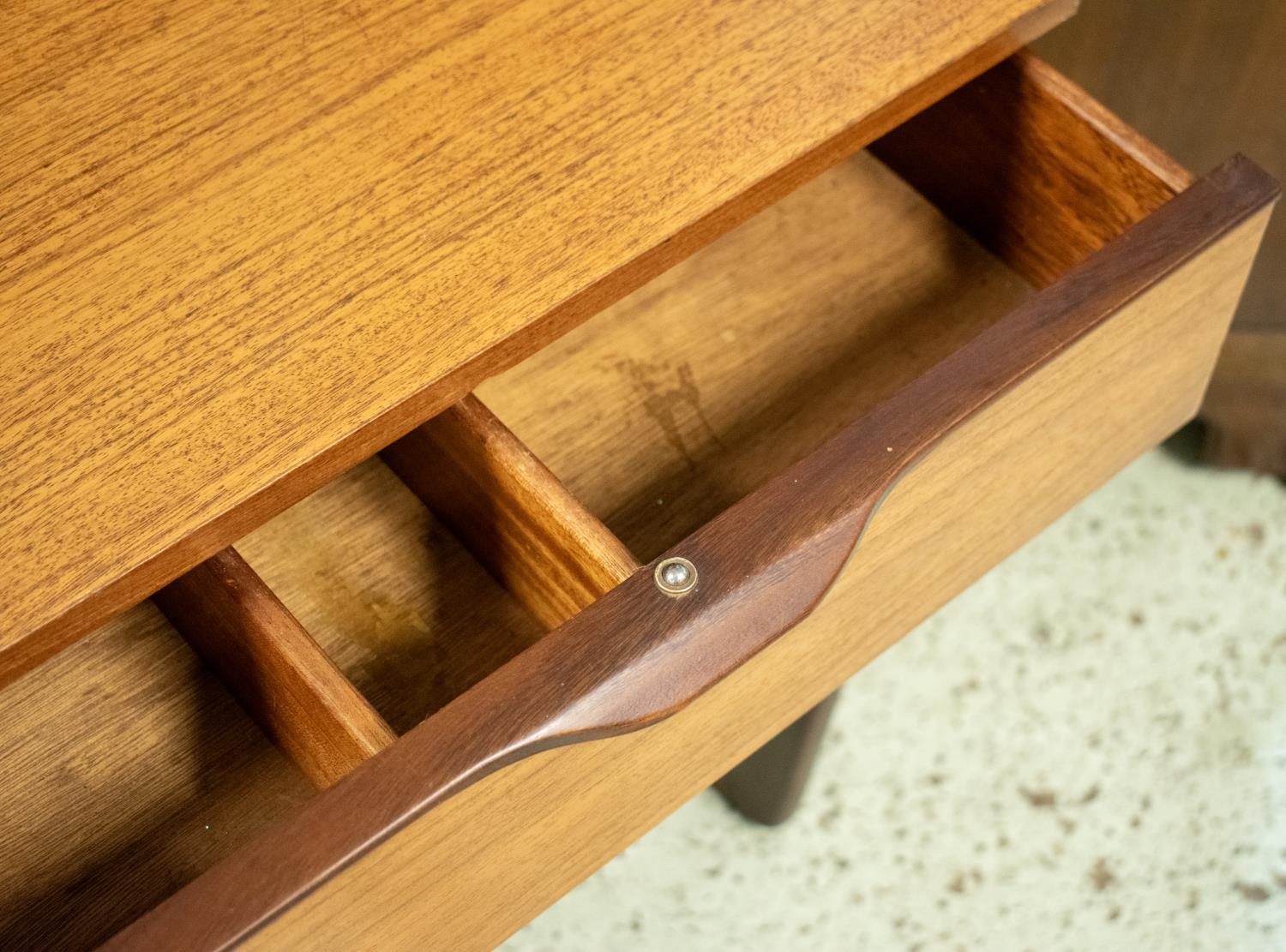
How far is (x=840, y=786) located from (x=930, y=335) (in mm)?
428

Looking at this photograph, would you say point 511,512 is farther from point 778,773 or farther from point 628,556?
point 778,773

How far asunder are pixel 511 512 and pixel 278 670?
11 centimetres

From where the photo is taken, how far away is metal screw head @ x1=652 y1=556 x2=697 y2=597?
0.55m

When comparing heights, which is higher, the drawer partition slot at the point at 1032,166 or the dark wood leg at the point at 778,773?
the drawer partition slot at the point at 1032,166

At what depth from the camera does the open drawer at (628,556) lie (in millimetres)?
535

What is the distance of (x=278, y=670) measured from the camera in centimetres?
60

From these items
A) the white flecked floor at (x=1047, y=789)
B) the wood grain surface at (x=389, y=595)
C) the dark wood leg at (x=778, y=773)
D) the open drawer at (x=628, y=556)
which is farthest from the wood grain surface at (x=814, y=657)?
the white flecked floor at (x=1047, y=789)

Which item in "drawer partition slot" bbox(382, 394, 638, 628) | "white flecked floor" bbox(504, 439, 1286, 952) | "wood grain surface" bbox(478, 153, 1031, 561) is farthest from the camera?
"white flecked floor" bbox(504, 439, 1286, 952)

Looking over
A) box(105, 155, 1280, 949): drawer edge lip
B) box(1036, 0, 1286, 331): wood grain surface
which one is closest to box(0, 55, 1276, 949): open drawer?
box(105, 155, 1280, 949): drawer edge lip

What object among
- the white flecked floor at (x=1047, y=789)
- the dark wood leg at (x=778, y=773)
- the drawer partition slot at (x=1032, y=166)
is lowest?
the white flecked floor at (x=1047, y=789)

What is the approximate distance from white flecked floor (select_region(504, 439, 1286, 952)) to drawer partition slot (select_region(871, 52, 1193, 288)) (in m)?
0.43

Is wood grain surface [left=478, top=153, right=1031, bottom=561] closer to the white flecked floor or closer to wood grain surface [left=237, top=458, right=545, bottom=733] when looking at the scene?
wood grain surface [left=237, top=458, right=545, bottom=733]

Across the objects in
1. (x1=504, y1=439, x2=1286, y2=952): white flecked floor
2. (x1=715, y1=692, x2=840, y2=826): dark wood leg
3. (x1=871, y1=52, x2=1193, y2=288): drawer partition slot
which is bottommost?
(x1=504, y1=439, x2=1286, y2=952): white flecked floor

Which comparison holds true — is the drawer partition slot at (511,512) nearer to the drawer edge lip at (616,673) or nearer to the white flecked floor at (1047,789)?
the drawer edge lip at (616,673)
